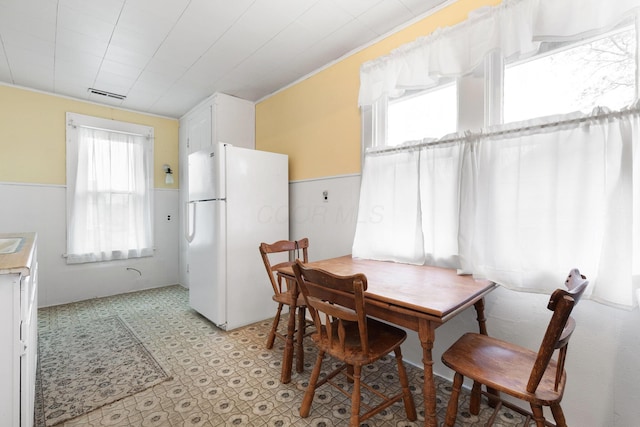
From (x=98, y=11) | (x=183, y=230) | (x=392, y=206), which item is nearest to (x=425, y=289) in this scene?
(x=392, y=206)

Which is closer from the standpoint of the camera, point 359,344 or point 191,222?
point 359,344

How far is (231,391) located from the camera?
177 centimetres

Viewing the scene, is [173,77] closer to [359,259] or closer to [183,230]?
[183,230]

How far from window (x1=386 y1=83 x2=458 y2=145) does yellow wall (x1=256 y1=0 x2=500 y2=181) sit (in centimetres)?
33

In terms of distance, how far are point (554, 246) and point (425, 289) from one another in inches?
26.6

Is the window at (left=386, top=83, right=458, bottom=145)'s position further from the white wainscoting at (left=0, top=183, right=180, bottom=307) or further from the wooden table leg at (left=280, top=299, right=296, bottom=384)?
the white wainscoting at (left=0, top=183, right=180, bottom=307)

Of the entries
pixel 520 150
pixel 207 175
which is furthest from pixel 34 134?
pixel 520 150

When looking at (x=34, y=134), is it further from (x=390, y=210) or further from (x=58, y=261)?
(x=390, y=210)

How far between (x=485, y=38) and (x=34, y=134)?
4464mm

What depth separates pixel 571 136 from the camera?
1.38 metres

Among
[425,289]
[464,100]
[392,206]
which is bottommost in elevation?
[425,289]

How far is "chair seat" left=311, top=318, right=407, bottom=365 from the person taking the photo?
1323 mm

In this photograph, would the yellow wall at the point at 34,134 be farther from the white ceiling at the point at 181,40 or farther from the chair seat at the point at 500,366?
the chair seat at the point at 500,366

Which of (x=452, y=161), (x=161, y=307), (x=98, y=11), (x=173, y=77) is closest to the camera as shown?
(x=452, y=161)
